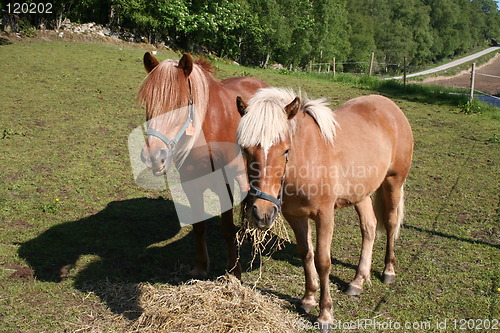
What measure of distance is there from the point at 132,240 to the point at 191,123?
2.12 metres

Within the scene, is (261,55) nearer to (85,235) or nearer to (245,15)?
(245,15)

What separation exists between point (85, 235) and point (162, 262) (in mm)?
1154

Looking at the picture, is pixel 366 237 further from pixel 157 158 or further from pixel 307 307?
pixel 157 158

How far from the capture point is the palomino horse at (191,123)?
10.4 ft

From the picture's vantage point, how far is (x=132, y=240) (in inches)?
189

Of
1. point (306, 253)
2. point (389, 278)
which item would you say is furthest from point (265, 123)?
point (389, 278)

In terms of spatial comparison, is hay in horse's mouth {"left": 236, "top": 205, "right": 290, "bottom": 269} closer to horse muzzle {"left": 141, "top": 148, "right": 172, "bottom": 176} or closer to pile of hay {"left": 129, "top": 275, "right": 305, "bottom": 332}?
pile of hay {"left": 129, "top": 275, "right": 305, "bottom": 332}

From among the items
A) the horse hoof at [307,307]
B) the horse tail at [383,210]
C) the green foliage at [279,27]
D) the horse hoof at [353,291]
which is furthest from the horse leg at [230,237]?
the green foliage at [279,27]

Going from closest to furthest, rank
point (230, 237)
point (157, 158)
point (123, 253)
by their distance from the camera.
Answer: point (157, 158) → point (230, 237) → point (123, 253)

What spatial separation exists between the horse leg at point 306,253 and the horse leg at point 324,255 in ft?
0.60

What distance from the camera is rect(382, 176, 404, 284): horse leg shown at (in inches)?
162

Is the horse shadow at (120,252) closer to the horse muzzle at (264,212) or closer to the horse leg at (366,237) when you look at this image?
the horse leg at (366,237)

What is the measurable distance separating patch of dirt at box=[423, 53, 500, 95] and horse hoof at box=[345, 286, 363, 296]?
29.9 metres

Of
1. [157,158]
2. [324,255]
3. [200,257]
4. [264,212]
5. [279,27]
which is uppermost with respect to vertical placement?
[279,27]
